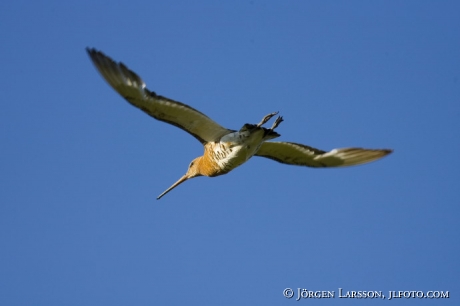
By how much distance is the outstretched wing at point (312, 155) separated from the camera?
53.3 feet

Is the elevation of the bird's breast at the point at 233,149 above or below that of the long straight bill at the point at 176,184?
below

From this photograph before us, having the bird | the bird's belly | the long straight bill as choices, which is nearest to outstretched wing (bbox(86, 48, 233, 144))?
the bird

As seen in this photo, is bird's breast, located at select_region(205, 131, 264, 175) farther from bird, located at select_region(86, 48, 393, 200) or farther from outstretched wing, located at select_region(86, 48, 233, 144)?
outstretched wing, located at select_region(86, 48, 233, 144)

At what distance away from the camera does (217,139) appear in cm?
1564

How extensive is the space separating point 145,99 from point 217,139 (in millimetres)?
2048

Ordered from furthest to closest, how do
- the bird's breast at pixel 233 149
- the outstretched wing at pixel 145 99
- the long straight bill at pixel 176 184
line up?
the long straight bill at pixel 176 184 → the bird's breast at pixel 233 149 → the outstretched wing at pixel 145 99

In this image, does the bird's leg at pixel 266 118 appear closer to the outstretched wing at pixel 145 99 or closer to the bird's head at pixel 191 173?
the outstretched wing at pixel 145 99

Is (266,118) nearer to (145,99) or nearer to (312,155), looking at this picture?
Answer: (312,155)

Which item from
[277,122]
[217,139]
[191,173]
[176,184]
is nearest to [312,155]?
[277,122]

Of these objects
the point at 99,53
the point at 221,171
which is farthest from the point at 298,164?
the point at 99,53

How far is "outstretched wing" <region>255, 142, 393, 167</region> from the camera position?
16.2m

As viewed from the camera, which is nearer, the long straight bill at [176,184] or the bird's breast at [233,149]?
the bird's breast at [233,149]

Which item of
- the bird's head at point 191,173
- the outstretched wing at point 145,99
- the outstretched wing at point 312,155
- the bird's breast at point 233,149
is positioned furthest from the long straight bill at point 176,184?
the outstretched wing at point 145,99

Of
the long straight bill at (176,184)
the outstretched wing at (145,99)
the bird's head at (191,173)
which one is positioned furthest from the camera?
the long straight bill at (176,184)
